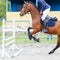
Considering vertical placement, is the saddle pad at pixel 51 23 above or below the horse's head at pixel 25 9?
below

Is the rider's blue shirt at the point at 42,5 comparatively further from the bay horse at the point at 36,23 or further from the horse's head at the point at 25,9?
the horse's head at the point at 25,9

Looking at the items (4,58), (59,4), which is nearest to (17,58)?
(4,58)

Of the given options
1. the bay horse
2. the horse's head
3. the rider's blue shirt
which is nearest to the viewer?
the rider's blue shirt

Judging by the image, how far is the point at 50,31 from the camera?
42.2 feet

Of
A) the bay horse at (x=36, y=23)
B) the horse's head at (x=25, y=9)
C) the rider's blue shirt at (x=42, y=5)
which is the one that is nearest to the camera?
the rider's blue shirt at (x=42, y=5)

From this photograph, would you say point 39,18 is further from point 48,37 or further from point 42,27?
point 48,37

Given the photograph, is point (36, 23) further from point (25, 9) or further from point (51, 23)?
point (25, 9)

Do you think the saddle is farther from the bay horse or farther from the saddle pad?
the bay horse

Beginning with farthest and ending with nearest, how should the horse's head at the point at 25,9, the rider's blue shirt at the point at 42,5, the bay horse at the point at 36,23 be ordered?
the horse's head at the point at 25,9, the bay horse at the point at 36,23, the rider's blue shirt at the point at 42,5

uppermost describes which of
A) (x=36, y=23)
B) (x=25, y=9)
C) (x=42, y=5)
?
(x=42, y=5)

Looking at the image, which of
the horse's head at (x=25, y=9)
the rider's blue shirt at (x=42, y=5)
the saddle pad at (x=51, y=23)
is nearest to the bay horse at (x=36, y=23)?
the horse's head at (x=25, y=9)

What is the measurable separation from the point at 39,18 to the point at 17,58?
7.88 feet

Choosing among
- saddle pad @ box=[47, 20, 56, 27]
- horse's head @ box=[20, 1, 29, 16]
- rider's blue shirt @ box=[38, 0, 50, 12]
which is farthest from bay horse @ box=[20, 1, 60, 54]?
rider's blue shirt @ box=[38, 0, 50, 12]

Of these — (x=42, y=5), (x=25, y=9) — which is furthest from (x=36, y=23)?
(x=42, y=5)
